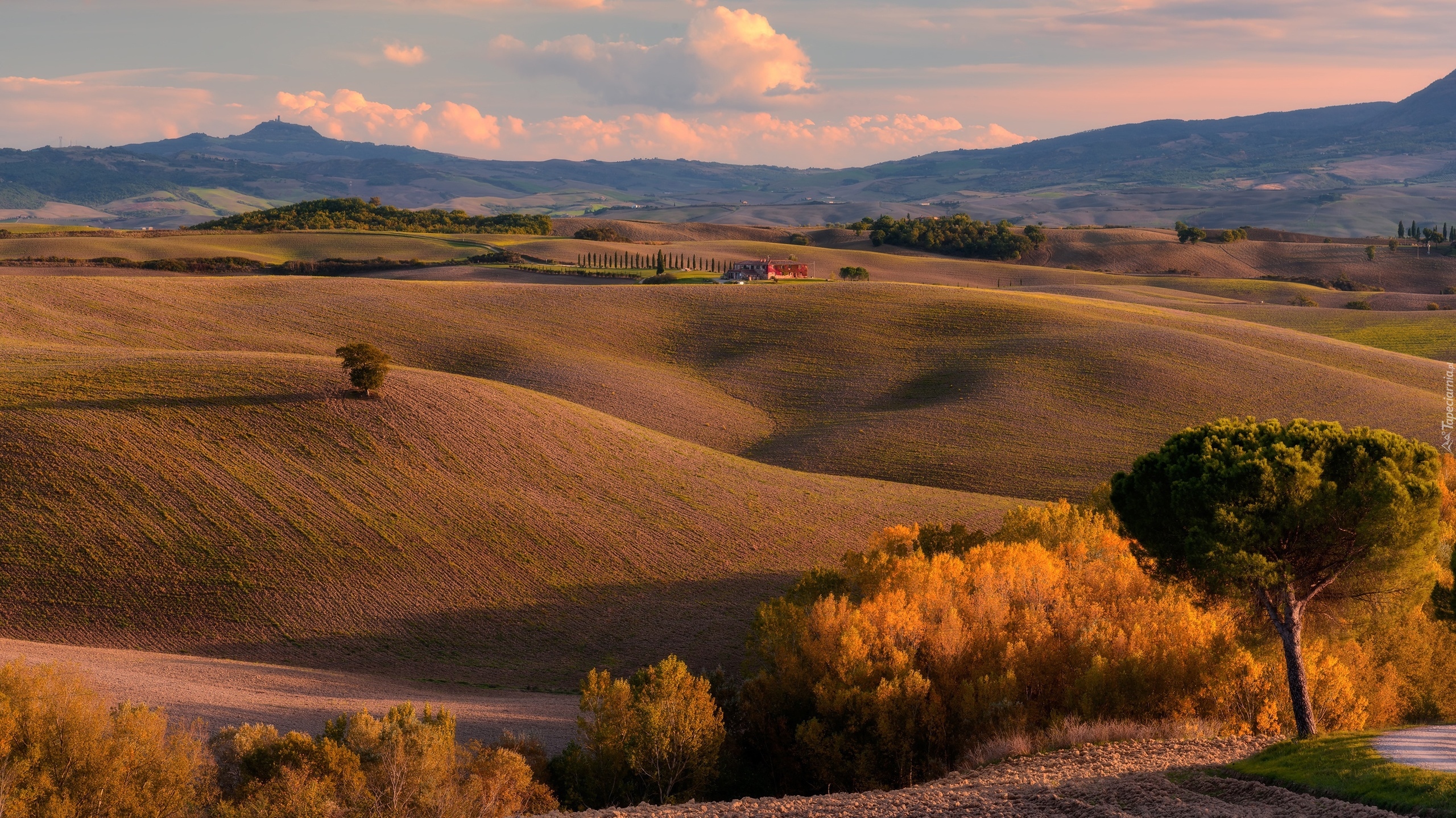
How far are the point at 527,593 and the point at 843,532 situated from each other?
694 inches

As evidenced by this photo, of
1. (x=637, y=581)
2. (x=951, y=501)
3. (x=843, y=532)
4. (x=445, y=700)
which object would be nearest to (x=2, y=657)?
(x=445, y=700)

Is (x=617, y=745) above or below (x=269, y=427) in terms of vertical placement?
below

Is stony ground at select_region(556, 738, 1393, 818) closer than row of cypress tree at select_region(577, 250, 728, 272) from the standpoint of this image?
Yes

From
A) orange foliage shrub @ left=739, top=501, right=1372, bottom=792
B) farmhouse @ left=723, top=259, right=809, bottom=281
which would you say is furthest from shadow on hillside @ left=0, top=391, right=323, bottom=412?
farmhouse @ left=723, top=259, right=809, bottom=281

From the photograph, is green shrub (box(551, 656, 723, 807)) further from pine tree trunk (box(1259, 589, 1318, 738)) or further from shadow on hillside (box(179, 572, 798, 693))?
pine tree trunk (box(1259, 589, 1318, 738))

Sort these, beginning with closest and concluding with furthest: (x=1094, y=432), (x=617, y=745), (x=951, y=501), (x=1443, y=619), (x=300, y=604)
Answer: (x=617, y=745) → (x=1443, y=619) → (x=300, y=604) → (x=951, y=501) → (x=1094, y=432)

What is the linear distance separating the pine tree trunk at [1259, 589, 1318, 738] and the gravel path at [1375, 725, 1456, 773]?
3.94 metres

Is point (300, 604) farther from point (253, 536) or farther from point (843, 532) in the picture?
point (843, 532)

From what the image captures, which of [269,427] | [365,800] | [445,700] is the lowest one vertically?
[445,700]

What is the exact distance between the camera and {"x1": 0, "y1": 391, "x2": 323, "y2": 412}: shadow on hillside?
2109 inches

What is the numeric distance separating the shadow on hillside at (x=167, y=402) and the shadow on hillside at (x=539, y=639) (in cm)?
1732

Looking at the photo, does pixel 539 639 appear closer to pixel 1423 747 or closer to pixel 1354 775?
pixel 1354 775

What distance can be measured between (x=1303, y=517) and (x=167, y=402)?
52255mm

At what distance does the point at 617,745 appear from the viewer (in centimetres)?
2927
